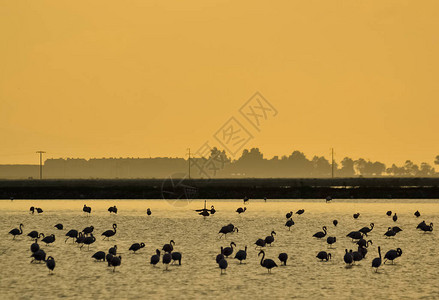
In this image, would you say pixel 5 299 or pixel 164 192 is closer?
pixel 5 299

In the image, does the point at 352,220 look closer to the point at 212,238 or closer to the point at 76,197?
the point at 212,238

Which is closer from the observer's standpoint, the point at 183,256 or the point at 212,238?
the point at 183,256

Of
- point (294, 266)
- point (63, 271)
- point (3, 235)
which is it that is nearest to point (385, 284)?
point (294, 266)

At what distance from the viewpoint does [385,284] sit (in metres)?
28.8

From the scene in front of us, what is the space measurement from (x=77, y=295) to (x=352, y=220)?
42.8 m

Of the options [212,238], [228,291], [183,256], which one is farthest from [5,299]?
[212,238]

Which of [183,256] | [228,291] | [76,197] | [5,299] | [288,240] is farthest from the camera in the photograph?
[76,197]

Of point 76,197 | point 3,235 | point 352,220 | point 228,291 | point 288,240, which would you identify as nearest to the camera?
point 228,291

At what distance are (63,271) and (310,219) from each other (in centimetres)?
3825

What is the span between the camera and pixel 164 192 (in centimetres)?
13038

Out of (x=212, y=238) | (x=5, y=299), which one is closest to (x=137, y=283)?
(x=5, y=299)

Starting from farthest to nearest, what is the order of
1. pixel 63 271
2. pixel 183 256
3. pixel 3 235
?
1. pixel 3 235
2. pixel 183 256
3. pixel 63 271

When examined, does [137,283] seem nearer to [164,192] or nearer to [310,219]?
[310,219]

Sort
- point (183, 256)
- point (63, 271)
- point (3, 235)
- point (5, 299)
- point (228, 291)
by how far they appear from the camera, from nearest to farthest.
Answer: point (5, 299), point (228, 291), point (63, 271), point (183, 256), point (3, 235)
